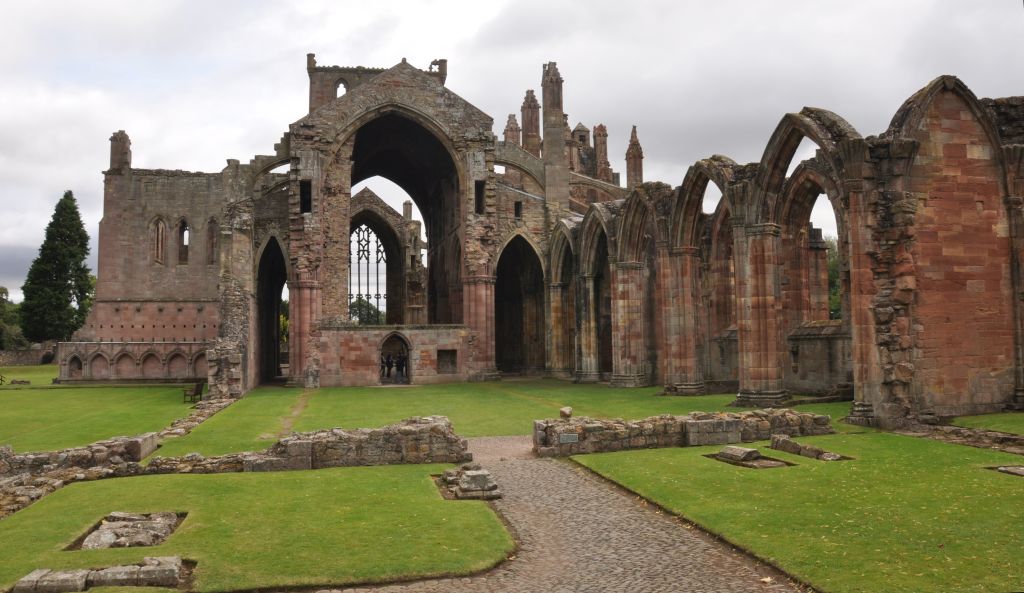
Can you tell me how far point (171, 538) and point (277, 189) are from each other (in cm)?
2799

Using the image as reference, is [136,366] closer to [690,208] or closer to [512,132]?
[690,208]

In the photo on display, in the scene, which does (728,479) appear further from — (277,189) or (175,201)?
(175,201)

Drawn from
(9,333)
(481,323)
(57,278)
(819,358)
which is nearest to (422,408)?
(819,358)

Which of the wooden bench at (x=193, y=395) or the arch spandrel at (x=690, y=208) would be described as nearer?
the arch spandrel at (x=690, y=208)

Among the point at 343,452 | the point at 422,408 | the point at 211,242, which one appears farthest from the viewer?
the point at 211,242

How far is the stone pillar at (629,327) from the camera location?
2588cm

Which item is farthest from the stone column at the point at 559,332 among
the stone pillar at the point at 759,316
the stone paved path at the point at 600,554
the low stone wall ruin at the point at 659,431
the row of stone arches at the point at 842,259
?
the stone paved path at the point at 600,554

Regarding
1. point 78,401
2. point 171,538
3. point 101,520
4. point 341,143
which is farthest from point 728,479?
point 341,143

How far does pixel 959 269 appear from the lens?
14.5 meters

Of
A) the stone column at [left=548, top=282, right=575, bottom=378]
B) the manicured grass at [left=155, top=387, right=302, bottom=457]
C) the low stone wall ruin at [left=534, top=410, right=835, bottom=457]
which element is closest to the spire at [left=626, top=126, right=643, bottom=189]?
the stone column at [left=548, top=282, right=575, bottom=378]

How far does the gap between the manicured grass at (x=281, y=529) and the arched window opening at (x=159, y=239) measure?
3933cm

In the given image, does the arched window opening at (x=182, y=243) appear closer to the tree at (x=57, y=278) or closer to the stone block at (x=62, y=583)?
the tree at (x=57, y=278)

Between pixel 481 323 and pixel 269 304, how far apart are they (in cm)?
1223

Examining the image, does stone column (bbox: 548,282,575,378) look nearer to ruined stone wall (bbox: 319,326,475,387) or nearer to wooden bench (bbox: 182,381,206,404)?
ruined stone wall (bbox: 319,326,475,387)
